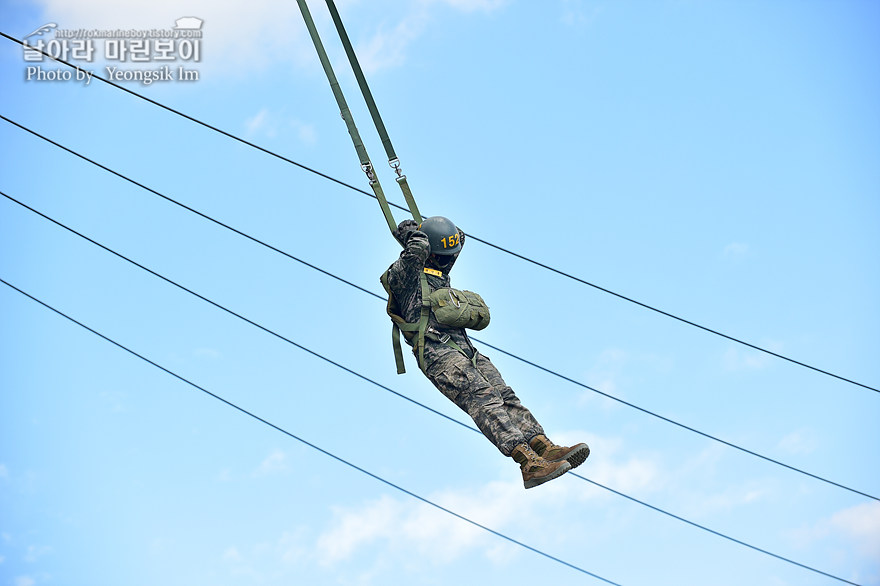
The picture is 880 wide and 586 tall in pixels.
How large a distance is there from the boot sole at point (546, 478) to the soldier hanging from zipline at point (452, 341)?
1 cm

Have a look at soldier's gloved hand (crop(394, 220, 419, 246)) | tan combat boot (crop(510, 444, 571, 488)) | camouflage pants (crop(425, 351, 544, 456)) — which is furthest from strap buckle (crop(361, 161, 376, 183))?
tan combat boot (crop(510, 444, 571, 488))

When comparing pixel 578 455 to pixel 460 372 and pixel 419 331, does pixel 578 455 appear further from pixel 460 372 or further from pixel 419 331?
pixel 419 331

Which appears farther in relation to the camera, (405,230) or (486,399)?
(405,230)

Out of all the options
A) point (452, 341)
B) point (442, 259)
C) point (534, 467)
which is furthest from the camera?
point (442, 259)

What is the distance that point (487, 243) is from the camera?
46.9ft

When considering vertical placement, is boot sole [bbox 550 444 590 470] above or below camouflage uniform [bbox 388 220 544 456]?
below

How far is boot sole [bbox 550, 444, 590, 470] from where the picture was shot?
37.6 feet

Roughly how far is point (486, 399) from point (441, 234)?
1.82m

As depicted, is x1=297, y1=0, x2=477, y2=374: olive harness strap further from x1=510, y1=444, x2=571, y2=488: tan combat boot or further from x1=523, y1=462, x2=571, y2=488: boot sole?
x1=523, y1=462, x2=571, y2=488: boot sole

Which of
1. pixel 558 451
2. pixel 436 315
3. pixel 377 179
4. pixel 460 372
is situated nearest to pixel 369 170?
pixel 377 179

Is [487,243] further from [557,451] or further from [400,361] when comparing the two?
[557,451]

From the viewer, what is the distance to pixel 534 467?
38.1 feet

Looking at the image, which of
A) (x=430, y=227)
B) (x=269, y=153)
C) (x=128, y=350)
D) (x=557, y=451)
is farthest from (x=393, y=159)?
(x=128, y=350)

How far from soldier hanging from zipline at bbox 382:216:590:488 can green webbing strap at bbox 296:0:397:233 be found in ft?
0.98
